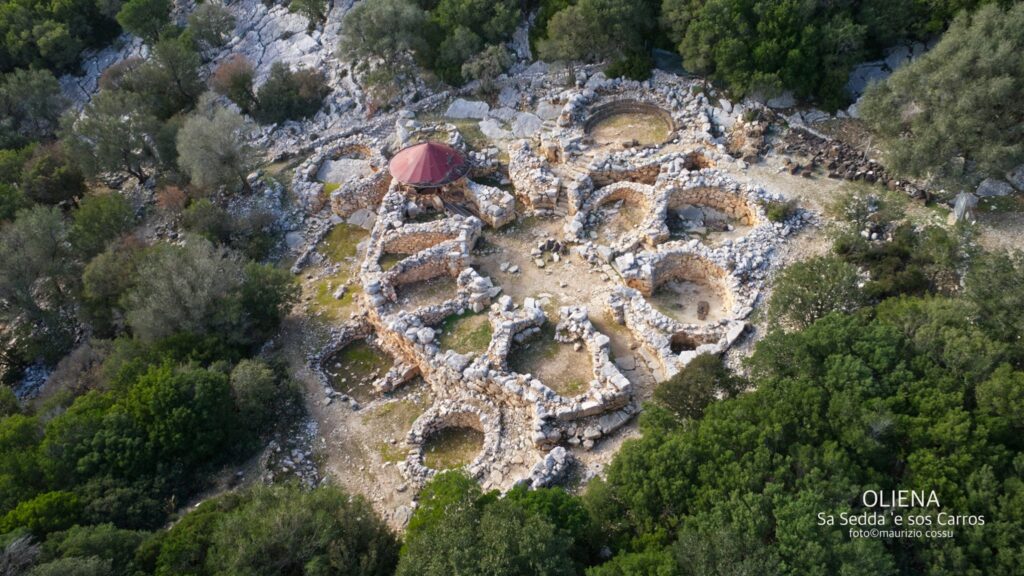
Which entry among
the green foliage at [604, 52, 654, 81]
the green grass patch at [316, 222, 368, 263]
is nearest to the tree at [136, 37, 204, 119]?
the green grass patch at [316, 222, 368, 263]

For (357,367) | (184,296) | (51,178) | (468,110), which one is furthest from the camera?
(468,110)

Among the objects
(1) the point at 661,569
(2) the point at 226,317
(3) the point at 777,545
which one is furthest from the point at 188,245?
(3) the point at 777,545

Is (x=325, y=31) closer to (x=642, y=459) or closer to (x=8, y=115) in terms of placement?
(x=8, y=115)

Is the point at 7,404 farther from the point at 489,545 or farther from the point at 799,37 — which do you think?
the point at 799,37

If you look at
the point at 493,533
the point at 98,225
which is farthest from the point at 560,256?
the point at 98,225

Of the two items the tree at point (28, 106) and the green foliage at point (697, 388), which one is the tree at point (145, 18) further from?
the green foliage at point (697, 388)
